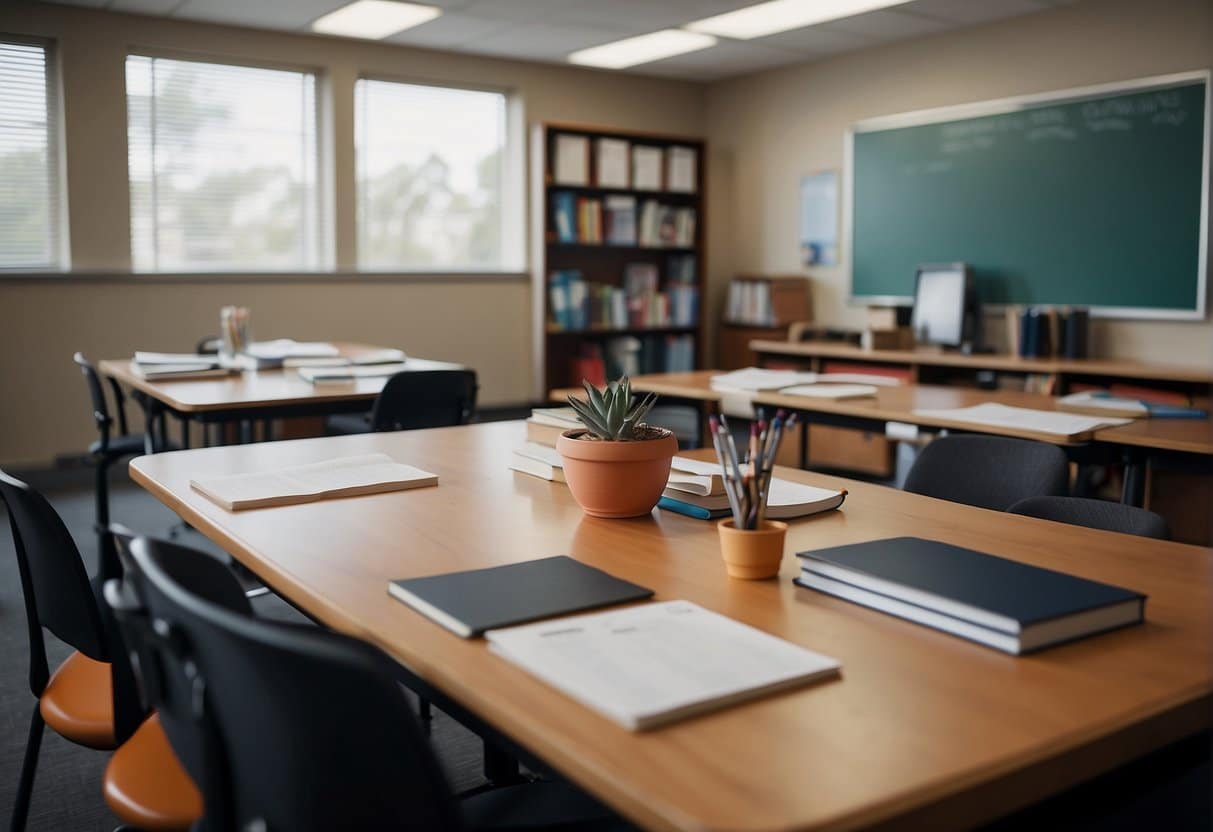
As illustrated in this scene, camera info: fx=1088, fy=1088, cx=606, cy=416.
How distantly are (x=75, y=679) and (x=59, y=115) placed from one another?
4.95 metres

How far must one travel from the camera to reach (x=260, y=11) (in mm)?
5859

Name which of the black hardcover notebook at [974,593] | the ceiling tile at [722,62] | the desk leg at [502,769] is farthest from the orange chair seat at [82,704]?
the ceiling tile at [722,62]

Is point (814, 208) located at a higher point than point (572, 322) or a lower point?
higher

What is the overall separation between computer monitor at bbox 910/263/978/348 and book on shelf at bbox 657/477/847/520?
4.53 metres

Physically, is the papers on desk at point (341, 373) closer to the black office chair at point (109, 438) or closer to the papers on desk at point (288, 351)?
the papers on desk at point (288, 351)

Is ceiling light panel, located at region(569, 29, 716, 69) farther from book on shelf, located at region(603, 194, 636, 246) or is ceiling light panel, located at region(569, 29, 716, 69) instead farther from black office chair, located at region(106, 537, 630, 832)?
black office chair, located at region(106, 537, 630, 832)

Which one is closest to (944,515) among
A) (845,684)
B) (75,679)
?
(845,684)

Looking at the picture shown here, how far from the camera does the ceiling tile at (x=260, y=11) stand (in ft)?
18.7

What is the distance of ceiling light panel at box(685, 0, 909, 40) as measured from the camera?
19.0 ft

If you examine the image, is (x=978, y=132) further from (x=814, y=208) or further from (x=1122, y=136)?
(x=814, y=208)

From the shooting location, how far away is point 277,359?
4219mm

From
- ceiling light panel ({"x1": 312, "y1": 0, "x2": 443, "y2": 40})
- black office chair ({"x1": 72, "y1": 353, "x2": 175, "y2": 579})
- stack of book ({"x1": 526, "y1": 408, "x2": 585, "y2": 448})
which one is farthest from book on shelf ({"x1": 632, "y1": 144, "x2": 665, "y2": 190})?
stack of book ({"x1": 526, "y1": 408, "x2": 585, "y2": 448})

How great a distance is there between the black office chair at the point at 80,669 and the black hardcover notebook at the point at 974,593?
88cm

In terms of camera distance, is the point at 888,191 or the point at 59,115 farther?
the point at 888,191
